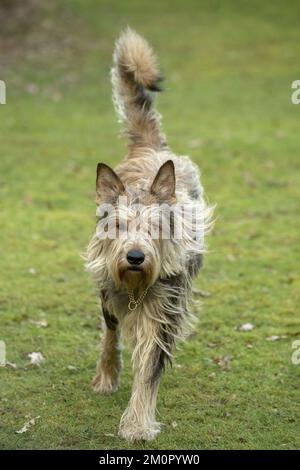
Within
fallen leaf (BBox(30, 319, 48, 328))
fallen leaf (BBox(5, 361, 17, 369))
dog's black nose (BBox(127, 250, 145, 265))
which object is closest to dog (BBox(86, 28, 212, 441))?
dog's black nose (BBox(127, 250, 145, 265))

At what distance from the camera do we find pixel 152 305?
555 cm

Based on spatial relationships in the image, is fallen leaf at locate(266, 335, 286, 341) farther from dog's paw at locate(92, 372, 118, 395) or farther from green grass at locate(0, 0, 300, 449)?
dog's paw at locate(92, 372, 118, 395)

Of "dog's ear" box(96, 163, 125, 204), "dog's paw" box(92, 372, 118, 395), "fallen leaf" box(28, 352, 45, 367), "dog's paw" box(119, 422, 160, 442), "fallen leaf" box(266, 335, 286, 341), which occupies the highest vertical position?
"dog's ear" box(96, 163, 125, 204)

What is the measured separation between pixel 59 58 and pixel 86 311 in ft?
43.9

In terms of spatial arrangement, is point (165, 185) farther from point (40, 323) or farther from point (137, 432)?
point (40, 323)

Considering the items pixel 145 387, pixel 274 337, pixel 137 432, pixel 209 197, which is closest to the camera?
pixel 137 432

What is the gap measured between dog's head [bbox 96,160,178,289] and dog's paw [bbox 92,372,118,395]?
3.61 ft

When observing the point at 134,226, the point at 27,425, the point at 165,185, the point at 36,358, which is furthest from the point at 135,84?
the point at 27,425

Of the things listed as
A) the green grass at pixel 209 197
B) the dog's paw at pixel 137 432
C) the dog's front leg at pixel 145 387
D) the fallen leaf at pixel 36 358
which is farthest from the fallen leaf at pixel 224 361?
the fallen leaf at pixel 36 358

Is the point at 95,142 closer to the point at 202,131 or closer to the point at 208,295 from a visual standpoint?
the point at 202,131

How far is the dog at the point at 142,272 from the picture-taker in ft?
17.1

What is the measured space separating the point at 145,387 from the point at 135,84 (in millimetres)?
3039

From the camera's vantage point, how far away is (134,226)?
5191 mm

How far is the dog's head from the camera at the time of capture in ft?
16.9
